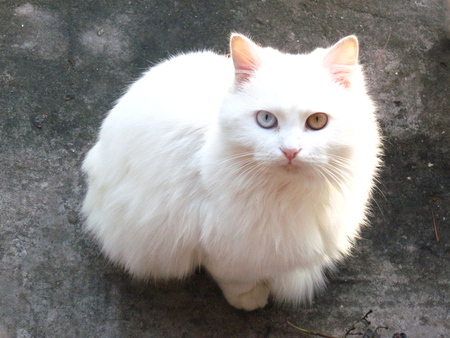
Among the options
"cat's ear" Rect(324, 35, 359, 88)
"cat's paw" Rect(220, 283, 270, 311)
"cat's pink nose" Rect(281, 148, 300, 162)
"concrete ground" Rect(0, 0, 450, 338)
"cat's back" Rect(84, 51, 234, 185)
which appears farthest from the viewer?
"concrete ground" Rect(0, 0, 450, 338)

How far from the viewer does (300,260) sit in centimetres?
212

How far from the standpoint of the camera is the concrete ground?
2.58m

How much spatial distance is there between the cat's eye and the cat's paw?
3.16ft

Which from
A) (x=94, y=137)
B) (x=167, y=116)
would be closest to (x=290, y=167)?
(x=167, y=116)

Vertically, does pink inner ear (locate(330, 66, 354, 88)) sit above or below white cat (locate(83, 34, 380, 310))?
above

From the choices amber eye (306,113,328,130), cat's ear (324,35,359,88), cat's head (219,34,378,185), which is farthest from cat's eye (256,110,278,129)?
cat's ear (324,35,359,88)

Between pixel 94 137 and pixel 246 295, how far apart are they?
125 cm

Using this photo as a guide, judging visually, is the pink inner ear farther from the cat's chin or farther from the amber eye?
the cat's chin

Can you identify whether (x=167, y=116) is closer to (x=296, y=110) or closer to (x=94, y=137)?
(x=296, y=110)

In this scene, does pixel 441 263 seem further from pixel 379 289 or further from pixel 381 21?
pixel 381 21

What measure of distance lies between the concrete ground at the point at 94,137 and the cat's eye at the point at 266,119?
1.22 m

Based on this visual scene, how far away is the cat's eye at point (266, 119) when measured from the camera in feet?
5.60

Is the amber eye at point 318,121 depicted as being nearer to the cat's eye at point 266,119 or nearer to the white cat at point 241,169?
the white cat at point 241,169

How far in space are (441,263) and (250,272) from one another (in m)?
1.17
